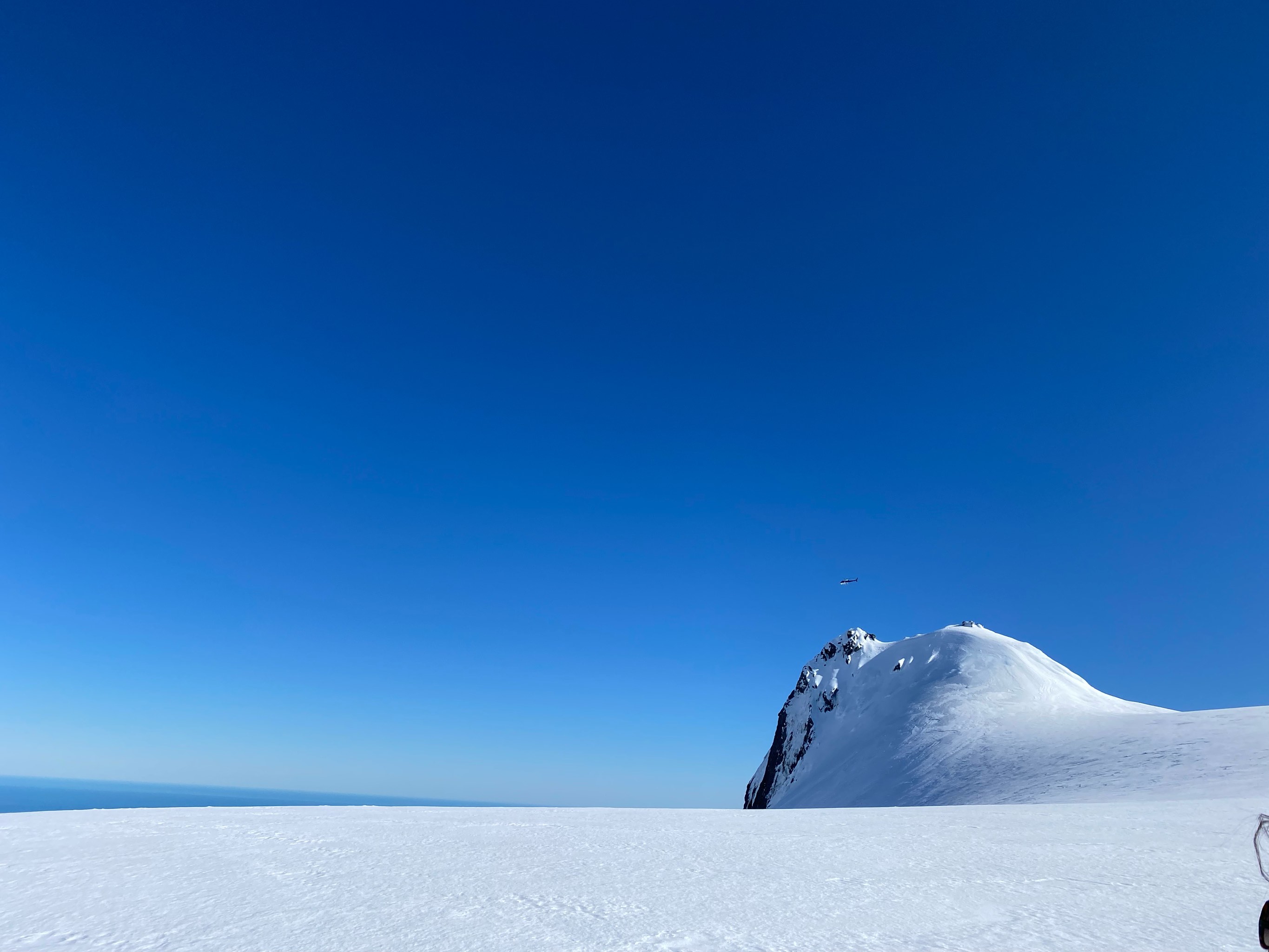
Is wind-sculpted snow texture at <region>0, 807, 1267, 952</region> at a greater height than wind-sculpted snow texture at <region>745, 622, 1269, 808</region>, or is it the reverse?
wind-sculpted snow texture at <region>745, 622, 1269, 808</region>

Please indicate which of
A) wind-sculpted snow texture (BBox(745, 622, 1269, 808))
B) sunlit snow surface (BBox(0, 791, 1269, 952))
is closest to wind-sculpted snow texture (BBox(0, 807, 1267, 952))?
sunlit snow surface (BBox(0, 791, 1269, 952))

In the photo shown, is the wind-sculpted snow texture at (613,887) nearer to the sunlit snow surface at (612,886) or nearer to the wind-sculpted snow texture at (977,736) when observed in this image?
the sunlit snow surface at (612,886)

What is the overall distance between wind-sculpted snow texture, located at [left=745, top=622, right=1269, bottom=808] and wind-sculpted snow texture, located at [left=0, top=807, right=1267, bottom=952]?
62.6 feet

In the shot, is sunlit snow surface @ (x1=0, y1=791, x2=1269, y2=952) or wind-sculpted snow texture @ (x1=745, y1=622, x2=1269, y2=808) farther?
wind-sculpted snow texture @ (x1=745, y1=622, x2=1269, y2=808)

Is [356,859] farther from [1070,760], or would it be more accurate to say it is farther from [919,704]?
[919,704]

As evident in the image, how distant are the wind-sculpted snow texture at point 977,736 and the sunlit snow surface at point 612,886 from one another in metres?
18.7

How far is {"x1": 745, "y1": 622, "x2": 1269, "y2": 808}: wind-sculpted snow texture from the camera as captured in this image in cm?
3170

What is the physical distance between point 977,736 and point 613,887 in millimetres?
55406

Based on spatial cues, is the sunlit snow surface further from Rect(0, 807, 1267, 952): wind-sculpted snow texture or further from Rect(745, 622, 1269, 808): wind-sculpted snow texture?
Rect(745, 622, 1269, 808): wind-sculpted snow texture

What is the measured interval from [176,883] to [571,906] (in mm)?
6107

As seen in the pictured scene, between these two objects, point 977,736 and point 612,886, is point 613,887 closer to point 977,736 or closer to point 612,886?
point 612,886

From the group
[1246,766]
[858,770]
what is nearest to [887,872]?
[1246,766]

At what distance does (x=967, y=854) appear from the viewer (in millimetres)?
13125

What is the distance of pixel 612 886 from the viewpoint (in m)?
9.99
